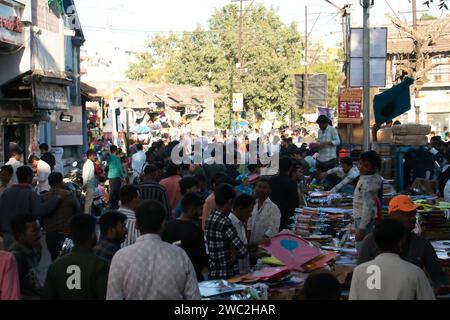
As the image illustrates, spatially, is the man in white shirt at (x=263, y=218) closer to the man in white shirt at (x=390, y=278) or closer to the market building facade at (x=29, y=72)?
the man in white shirt at (x=390, y=278)

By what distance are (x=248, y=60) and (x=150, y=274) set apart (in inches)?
2225

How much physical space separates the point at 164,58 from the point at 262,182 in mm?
72717

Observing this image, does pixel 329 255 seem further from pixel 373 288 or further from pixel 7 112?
pixel 7 112

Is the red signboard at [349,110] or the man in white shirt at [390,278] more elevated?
the red signboard at [349,110]

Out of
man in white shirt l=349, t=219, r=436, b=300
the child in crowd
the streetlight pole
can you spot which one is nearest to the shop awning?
the streetlight pole

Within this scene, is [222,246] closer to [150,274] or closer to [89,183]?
[150,274]

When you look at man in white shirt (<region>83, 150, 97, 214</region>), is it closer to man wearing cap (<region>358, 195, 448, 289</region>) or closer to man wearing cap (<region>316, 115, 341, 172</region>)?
man wearing cap (<region>316, 115, 341, 172</region>)

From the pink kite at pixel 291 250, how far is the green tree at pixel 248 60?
51.0m

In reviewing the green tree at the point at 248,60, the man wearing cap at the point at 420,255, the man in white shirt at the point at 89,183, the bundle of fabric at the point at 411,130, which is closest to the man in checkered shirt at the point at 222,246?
the man wearing cap at the point at 420,255

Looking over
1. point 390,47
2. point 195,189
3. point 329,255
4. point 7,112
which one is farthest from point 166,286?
point 390,47

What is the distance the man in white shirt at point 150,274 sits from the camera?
17.5ft

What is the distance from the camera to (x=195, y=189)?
35.6 ft

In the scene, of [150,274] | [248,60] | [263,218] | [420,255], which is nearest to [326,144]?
[263,218]

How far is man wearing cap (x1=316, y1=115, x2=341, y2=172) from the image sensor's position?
58.3 ft
